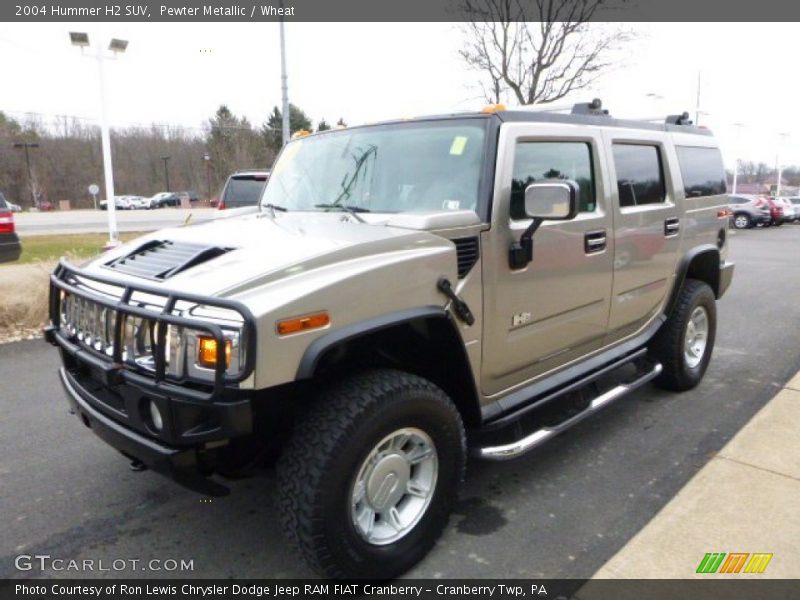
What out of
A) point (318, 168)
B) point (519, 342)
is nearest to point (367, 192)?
point (318, 168)

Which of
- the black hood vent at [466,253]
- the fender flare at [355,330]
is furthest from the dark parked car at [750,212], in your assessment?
the fender flare at [355,330]

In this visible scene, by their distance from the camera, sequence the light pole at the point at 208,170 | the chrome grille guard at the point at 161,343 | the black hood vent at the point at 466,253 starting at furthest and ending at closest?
the light pole at the point at 208,170 → the black hood vent at the point at 466,253 → the chrome grille guard at the point at 161,343

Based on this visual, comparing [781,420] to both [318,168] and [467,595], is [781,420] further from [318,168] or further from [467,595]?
[318,168]

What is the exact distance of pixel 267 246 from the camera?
8.62 feet

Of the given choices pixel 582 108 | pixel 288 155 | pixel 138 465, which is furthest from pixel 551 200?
pixel 138 465

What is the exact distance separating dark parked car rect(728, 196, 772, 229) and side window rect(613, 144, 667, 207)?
2534 cm

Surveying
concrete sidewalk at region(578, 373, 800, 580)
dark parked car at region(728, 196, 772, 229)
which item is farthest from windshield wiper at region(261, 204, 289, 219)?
dark parked car at region(728, 196, 772, 229)

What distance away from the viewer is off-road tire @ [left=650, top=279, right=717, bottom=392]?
15.0 feet

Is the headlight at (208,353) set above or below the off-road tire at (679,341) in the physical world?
above

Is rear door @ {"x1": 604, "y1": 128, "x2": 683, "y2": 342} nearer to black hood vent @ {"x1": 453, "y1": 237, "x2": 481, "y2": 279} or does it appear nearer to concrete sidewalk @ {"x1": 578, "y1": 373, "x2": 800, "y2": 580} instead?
concrete sidewalk @ {"x1": 578, "y1": 373, "x2": 800, "y2": 580}

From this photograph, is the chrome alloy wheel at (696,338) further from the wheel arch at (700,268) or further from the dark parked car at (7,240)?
the dark parked car at (7,240)

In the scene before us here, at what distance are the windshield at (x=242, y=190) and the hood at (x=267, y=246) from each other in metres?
8.39

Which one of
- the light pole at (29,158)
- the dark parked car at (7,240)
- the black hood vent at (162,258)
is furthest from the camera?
the light pole at (29,158)

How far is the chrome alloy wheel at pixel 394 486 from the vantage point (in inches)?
99.0
